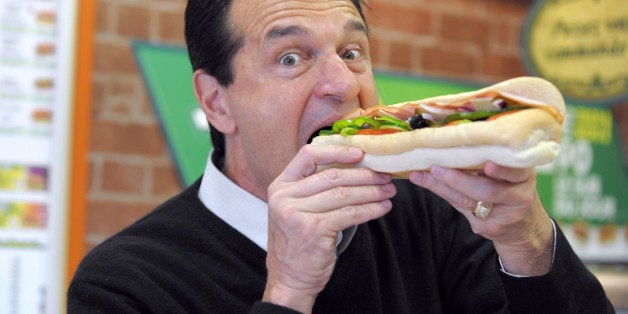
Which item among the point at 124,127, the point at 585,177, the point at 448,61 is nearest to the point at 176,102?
the point at 124,127

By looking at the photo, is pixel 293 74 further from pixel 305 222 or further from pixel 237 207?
pixel 305 222

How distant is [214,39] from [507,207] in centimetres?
92

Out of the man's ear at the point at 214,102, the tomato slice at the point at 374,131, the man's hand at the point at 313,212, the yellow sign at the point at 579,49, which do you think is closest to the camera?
the man's hand at the point at 313,212

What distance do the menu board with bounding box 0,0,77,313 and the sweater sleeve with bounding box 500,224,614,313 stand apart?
1.55m

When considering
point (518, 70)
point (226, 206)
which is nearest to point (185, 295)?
point (226, 206)

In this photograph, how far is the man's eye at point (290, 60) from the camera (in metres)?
2.10

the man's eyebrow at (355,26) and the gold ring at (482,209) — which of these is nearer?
the gold ring at (482,209)

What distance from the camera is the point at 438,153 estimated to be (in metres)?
1.67

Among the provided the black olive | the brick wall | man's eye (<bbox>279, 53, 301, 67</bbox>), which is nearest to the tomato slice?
the black olive

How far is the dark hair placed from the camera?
221cm

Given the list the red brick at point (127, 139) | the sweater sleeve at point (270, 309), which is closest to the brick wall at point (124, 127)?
the red brick at point (127, 139)

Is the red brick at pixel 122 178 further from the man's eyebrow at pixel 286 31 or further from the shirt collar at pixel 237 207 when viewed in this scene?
the man's eyebrow at pixel 286 31

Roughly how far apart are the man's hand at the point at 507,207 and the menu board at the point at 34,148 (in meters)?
1.53

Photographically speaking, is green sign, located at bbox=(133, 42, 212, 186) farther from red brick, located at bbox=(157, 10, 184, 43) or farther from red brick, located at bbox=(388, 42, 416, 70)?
red brick, located at bbox=(388, 42, 416, 70)
